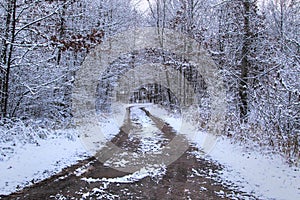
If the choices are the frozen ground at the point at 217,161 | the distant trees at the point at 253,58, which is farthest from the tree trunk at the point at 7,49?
the distant trees at the point at 253,58

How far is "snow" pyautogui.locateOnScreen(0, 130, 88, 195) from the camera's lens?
555 centimetres

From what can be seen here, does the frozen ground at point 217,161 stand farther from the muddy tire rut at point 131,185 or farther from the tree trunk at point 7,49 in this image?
the tree trunk at point 7,49

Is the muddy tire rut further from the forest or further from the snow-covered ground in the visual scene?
the forest

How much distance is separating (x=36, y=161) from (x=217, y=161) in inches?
203

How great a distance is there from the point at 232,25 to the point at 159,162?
8.70m

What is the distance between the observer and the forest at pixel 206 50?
7602mm

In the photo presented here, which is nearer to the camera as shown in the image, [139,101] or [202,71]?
[202,71]

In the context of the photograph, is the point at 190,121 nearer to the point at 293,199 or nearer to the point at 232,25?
the point at 232,25

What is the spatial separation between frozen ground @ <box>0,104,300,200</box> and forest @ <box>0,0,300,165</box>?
2.06ft

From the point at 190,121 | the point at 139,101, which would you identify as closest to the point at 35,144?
the point at 190,121

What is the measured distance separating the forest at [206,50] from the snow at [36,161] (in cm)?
99

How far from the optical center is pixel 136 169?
6.76m

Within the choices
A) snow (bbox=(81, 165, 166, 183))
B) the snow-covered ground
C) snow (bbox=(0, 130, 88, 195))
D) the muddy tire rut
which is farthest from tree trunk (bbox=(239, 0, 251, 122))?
snow (bbox=(0, 130, 88, 195))

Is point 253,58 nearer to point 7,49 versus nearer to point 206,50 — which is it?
point 206,50
